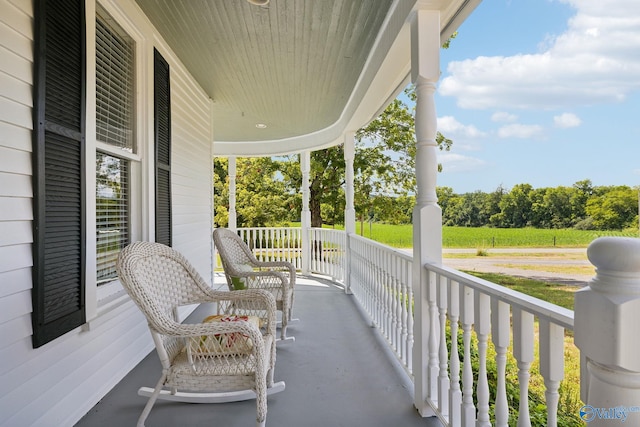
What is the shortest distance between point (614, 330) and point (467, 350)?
123 cm

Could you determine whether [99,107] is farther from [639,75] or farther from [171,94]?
[639,75]

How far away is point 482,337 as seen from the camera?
63.9 inches

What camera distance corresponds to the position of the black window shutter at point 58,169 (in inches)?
74.2

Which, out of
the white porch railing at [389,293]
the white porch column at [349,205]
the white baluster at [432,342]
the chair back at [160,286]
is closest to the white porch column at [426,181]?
the white baluster at [432,342]

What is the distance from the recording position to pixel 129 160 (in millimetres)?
3195

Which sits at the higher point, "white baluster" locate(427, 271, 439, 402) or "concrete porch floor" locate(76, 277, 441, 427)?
"white baluster" locate(427, 271, 439, 402)

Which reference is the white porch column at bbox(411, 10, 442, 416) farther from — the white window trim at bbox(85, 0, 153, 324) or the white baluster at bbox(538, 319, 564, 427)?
the white window trim at bbox(85, 0, 153, 324)

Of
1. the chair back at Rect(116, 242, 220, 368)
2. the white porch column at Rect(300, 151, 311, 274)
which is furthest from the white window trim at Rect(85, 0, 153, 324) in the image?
the white porch column at Rect(300, 151, 311, 274)

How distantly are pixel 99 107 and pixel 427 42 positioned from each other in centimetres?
229

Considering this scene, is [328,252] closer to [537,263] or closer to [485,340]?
[537,263]

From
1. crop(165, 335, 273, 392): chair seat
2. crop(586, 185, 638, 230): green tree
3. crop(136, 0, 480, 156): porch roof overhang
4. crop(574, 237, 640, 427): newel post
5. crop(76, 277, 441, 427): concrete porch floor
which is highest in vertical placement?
crop(136, 0, 480, 156): porch roof overhang

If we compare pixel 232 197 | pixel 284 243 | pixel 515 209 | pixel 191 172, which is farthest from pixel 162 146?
pixel 284 243

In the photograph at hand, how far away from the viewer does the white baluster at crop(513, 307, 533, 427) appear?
1321mm

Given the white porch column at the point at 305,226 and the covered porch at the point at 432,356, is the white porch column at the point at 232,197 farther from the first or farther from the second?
the covered porch at the point at 432,356
